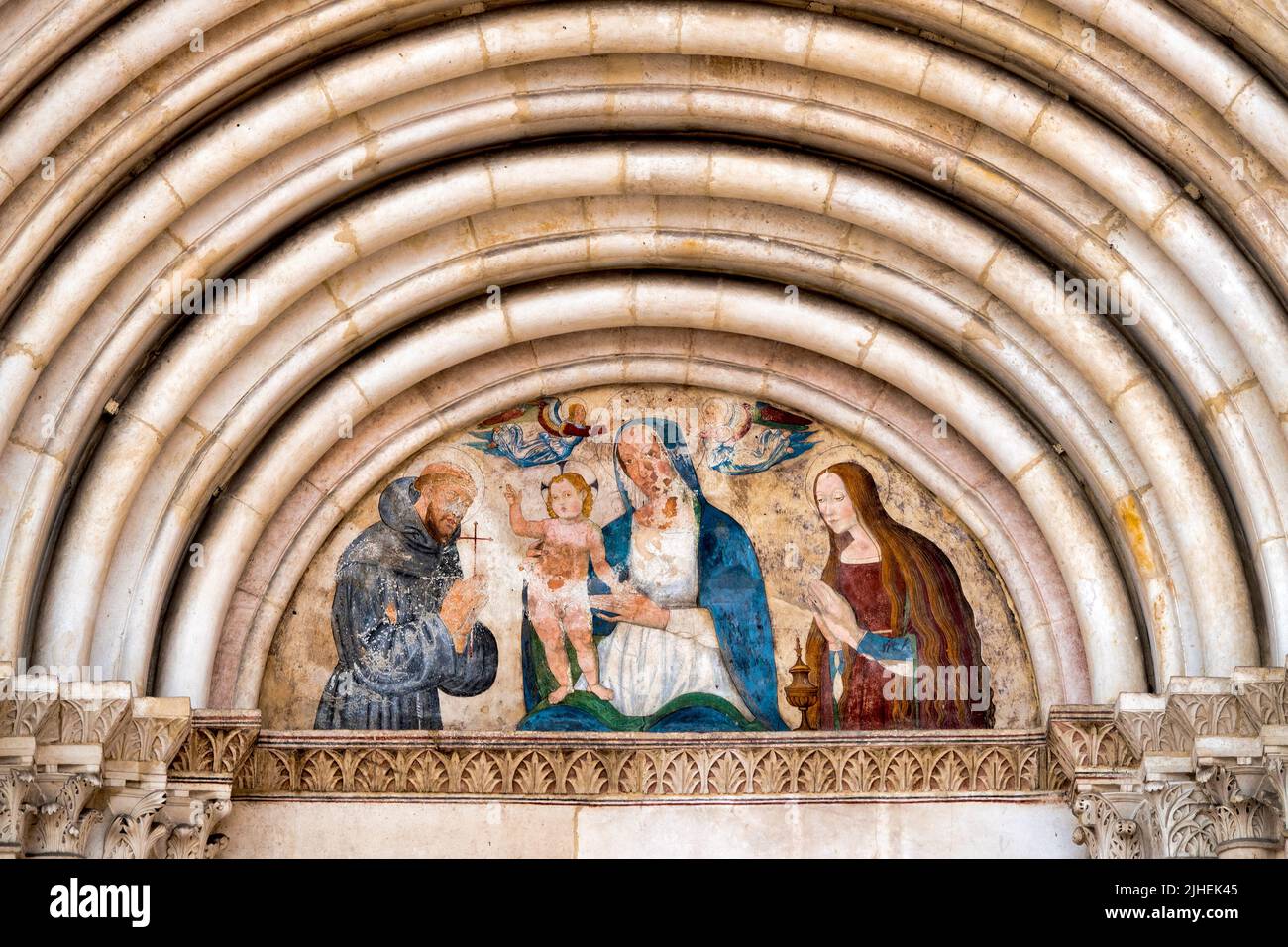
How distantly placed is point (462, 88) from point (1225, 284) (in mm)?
4191

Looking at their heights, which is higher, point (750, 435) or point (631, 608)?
point (750, 435)

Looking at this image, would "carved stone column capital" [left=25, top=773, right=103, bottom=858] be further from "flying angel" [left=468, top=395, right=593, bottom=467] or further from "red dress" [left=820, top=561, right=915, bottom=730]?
"red dress" [left=820, top=561, right=915, bottom=730]

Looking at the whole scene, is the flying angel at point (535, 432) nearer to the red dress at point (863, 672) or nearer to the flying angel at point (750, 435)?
the flying angel at point (750, 435)

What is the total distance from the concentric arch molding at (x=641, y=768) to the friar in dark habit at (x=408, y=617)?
33 cm

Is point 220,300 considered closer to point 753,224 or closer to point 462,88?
point 462,88

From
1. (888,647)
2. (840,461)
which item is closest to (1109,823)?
(888,647)

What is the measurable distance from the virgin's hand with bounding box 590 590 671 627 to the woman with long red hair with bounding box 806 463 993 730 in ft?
2.93

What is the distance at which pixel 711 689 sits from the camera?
11891mm

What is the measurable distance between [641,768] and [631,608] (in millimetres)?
1002

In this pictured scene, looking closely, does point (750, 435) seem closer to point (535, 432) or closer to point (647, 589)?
point (647, 589)

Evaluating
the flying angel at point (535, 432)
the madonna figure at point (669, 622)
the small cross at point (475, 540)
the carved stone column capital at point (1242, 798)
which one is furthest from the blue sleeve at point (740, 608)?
the carved stone column capital at point (1242, 798)

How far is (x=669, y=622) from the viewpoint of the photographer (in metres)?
12.1

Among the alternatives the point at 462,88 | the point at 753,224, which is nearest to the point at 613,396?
the point at 753,224

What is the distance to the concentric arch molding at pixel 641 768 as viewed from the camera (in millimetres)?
11508
